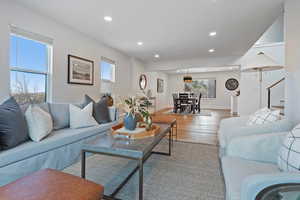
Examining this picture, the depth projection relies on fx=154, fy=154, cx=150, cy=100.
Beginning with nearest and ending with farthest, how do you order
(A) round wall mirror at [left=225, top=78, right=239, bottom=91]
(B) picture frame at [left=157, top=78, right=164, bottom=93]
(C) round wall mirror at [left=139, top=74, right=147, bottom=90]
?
(C) round wall mirror at [left=139, top=74, right=147, bottom=90], (B) picture frame at [left=157, top=78, right=164, bottom=93], (A) round wall mirror at [left=225, top=78, right=239, bottom=91]

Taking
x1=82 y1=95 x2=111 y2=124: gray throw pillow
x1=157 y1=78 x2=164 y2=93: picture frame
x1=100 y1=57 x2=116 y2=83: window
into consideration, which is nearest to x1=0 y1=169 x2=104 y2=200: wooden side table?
x1=82 y1=95 x2=111 y2=124: gray throw pillow

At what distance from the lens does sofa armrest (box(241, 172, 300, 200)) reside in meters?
0.76

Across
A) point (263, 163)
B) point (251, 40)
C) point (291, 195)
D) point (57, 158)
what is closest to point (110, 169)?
point (57, 158)

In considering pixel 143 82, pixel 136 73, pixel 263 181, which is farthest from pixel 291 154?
pixel 143 82

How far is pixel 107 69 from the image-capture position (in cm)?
481

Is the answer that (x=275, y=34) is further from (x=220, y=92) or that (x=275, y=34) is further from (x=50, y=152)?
(x=50, y=152)

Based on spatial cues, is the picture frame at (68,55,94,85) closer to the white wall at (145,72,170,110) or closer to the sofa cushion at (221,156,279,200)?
the sofa cushion at (221,156,279,200)

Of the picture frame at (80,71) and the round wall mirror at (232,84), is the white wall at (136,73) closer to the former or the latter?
the picture frame at (80,71)

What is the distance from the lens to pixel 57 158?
76.8 inches

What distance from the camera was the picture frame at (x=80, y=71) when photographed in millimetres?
3477

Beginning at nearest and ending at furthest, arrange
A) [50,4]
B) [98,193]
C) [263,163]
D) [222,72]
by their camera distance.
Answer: [98,193], [263,163], [50,4], [222,72]

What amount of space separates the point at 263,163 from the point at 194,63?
545 centimetres

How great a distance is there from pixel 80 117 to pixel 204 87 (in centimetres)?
893

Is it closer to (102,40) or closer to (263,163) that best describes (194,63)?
(102,40)
